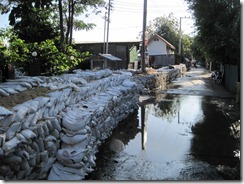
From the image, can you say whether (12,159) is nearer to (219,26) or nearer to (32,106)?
(32,106)

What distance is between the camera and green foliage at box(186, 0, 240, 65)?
1177cm

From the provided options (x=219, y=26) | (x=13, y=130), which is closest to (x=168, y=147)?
(x=13, y=130)

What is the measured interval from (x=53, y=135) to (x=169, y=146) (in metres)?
2.45

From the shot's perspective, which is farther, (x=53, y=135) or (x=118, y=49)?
(x=118, y=49)

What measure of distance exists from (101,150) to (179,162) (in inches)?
50.9

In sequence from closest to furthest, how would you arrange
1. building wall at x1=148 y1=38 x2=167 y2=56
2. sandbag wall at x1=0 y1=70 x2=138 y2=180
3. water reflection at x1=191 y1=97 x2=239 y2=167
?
sandbag wall at x1=0 y1=70 x2=138 y2=180, water reflection at x1=191 y1=97 x2=239 y2=167, building wall at x1=148 y1=38 x2=167 y2=56

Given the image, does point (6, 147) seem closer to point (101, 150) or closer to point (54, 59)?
point (101, 150)

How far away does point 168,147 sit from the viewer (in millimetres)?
5570

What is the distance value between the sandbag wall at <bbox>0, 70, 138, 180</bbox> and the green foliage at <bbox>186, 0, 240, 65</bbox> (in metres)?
7.49

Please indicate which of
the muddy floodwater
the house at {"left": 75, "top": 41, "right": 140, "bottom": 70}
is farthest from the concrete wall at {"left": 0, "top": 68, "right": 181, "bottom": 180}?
the house at {"left": 75, "top": 41, "right": 140, "bottom": 70}

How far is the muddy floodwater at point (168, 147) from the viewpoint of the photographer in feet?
14.2

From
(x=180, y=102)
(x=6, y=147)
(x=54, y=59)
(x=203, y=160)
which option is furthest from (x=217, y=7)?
(x=6, y=147)

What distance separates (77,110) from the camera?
4.74 metres

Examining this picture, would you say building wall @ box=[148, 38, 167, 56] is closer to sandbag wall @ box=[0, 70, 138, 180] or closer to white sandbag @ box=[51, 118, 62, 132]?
sandbag wall @ box=[0, 70, 138, 180]
